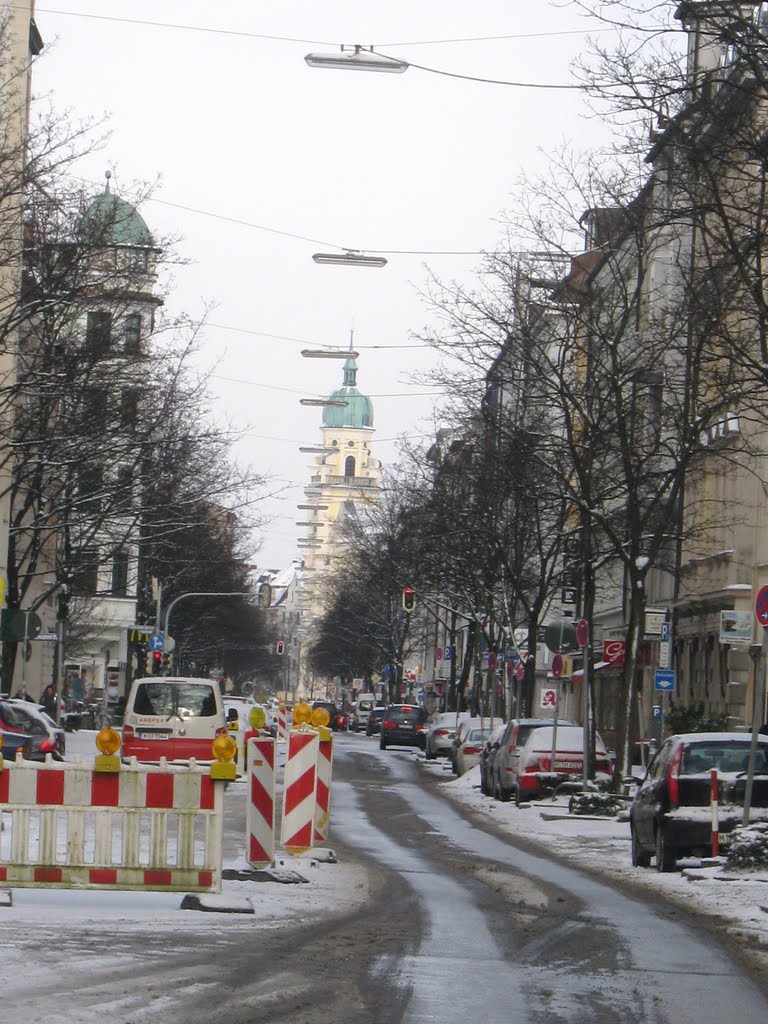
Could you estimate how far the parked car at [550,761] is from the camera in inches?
1347

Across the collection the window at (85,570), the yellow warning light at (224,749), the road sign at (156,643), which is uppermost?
the window at (85,570)

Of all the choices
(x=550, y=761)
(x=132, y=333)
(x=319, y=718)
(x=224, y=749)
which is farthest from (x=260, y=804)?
(x=132, y=333)

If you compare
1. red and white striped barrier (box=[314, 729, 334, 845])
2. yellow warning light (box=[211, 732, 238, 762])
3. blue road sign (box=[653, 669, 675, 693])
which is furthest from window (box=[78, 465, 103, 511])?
yellow warning light (box=[211, 732, 238, 762])

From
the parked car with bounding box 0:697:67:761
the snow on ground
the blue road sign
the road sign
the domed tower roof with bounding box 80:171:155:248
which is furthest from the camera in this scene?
the road sign

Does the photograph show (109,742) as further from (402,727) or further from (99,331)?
(402,727)

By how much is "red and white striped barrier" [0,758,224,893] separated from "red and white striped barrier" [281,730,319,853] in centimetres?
445

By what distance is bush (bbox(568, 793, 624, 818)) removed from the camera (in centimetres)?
3005

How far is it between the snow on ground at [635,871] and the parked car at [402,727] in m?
36.3

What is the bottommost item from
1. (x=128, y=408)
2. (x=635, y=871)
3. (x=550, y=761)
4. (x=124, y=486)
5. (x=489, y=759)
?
(x=635, y=871)

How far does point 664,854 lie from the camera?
19594 mm

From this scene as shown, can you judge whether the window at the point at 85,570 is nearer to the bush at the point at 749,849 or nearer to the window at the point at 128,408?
the window at the point at 128,408

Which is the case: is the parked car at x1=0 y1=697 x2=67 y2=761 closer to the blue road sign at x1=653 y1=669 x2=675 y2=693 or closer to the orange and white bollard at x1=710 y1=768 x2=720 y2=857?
the blue road sign at x1=653 y1=669 x2=675 y2=693

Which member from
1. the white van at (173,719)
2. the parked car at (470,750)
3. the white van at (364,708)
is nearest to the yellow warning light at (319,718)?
the white van at (173,719)

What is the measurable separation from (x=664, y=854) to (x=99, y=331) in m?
17.0
